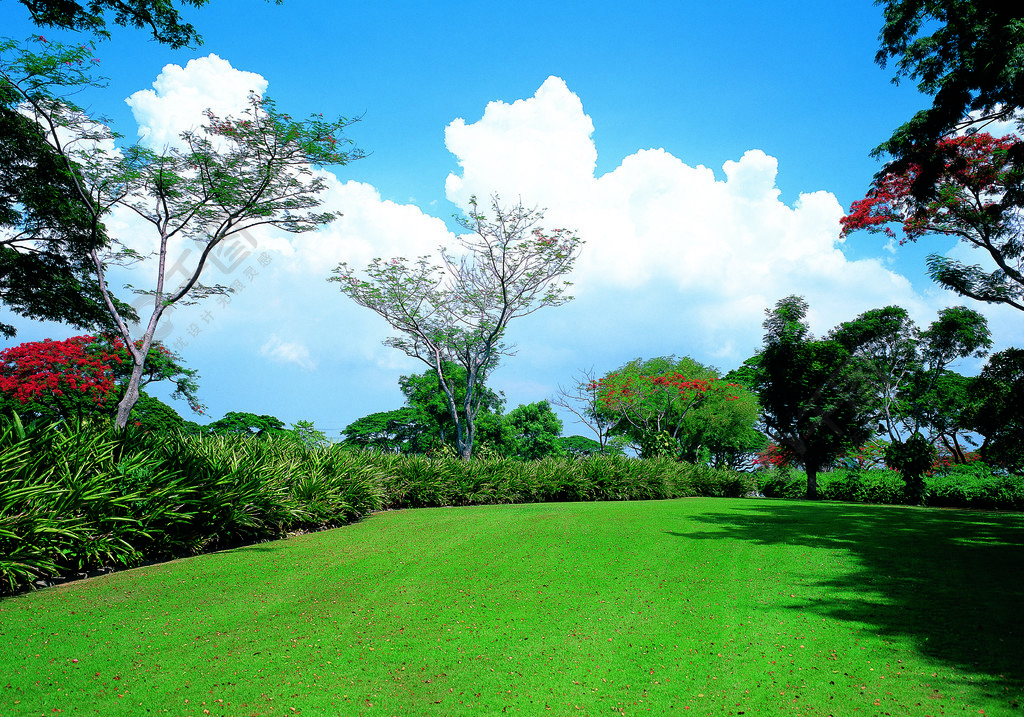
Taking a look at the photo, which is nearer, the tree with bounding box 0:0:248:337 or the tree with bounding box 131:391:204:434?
the tree with bounding box 0:0:248:337

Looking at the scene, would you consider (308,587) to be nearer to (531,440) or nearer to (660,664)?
(660,664)

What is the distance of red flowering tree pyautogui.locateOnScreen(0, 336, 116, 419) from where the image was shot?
18.6 m

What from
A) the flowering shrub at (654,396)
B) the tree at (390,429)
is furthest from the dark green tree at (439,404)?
the flowering shrub at (654,396)

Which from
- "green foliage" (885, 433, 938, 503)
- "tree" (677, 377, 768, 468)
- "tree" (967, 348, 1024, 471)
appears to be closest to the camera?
"tree" (967, 348, 1024, 471)

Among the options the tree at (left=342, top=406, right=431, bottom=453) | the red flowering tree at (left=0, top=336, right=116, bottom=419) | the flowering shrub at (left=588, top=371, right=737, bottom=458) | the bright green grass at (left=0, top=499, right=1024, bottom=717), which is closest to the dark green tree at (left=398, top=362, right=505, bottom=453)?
the tree at (left=342, top=406, right=431, bottom=453)

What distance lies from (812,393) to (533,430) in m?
14.8

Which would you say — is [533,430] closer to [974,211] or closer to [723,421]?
[723,421]

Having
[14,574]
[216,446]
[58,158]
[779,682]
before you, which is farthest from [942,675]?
[58,158]

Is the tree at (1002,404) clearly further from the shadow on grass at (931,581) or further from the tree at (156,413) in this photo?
the tree at (156,413)

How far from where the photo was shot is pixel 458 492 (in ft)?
45.4

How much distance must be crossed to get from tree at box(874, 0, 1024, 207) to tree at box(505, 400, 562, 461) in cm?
2170

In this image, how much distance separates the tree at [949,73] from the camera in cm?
906

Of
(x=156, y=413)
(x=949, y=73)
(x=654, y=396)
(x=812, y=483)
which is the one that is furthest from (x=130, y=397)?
(x=654, y=396)

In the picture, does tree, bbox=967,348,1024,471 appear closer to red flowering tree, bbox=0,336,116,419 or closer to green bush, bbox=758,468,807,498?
green bush, bbox=758,468,807,498
